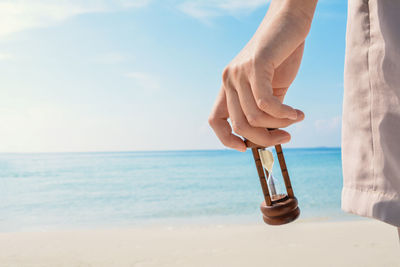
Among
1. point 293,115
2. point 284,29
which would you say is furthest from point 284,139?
point 284,29

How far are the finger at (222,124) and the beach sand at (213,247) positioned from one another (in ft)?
12.2

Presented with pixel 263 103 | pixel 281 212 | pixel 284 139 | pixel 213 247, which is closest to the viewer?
pixel 263 103

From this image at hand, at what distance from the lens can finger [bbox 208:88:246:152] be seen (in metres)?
0.97

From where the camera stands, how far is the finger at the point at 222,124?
0.97m

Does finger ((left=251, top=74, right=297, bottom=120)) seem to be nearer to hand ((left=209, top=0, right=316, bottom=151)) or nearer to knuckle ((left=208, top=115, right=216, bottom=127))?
hand ((left=209, top=0, right=316, bottom=151))

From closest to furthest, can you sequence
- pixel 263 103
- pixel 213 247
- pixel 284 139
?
pixel 263 103 → pixel 284 139 → pixel 213 247

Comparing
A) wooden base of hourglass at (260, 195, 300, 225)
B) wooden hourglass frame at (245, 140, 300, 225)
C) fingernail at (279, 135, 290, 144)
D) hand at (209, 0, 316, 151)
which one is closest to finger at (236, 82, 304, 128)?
hand at (209, 0, 316, 151)

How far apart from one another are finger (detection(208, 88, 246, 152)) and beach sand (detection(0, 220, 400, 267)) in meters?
3.70

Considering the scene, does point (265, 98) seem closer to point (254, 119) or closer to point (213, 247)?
point (254, 119)

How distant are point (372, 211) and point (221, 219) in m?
8.30

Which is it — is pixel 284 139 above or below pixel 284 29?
below

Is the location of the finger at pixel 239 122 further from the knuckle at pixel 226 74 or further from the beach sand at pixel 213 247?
the beach sand at pixel 213 247

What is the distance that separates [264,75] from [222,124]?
0.24 meters

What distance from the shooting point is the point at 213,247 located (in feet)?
17.1
